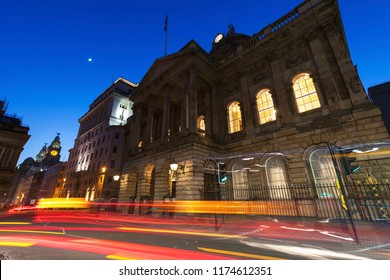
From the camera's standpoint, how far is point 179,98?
2292cm

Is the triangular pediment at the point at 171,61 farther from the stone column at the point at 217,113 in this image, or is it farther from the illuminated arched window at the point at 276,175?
the illuminated arched window at the point at 276,175

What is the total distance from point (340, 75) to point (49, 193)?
71.8 meters

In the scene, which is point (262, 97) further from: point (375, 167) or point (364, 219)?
point (364, 219)

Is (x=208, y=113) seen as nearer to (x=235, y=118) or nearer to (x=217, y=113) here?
(x=217, y=113)

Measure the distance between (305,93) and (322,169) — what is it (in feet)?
19.4

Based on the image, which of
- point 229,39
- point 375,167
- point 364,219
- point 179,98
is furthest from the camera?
point 229,39

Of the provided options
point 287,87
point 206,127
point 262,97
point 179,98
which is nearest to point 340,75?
point 287,87

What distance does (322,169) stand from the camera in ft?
37.8

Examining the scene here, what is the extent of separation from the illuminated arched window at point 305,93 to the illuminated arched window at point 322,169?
11.4 ft

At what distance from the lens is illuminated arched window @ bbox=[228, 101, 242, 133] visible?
56.5 feet

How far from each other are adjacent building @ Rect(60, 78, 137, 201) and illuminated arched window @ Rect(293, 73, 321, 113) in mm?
28890

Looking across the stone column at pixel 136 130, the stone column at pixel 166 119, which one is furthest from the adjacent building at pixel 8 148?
the stone column at pixel 166 119

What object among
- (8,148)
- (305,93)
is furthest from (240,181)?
(8,148)

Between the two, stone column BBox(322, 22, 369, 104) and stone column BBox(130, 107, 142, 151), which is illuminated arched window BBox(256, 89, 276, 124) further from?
stone column BBox(130, 107, 142, 151)
